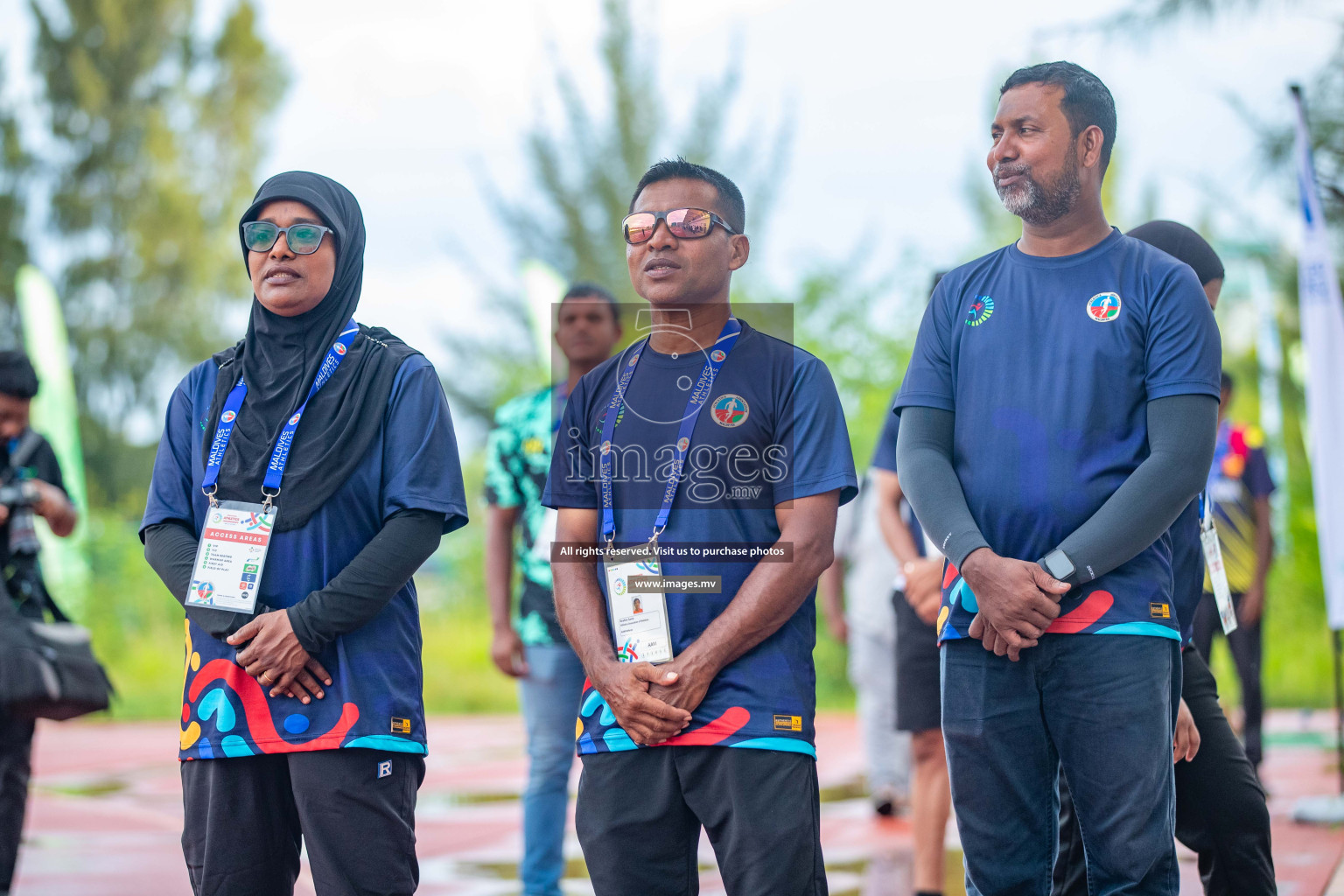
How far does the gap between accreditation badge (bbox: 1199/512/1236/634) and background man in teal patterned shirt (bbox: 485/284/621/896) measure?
198cm

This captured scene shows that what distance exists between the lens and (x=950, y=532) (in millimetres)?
2807

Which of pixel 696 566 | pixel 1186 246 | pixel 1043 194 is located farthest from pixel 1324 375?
pixel 696 566

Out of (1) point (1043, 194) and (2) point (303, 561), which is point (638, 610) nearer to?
(2) point (303, 561)

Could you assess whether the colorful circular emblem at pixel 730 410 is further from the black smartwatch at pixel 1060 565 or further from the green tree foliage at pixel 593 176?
the green tree foliage at pixel 593 176

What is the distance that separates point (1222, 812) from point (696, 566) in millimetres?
1507

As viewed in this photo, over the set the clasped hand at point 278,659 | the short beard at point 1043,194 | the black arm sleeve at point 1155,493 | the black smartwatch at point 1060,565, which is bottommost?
the clasped hand at point 278,659

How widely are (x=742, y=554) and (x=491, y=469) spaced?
2174 mm

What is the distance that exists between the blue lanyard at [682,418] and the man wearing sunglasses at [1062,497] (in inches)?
18.5

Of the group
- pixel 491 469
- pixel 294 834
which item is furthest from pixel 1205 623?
pixel 294 834

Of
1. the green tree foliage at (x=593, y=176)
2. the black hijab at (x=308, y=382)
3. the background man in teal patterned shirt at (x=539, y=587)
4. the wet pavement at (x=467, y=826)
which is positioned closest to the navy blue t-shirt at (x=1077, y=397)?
the black hijab at (x=308, y=382)

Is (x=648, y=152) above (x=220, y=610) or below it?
above

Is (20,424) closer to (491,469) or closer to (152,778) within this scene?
(491,469)

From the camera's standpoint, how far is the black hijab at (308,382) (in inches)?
115

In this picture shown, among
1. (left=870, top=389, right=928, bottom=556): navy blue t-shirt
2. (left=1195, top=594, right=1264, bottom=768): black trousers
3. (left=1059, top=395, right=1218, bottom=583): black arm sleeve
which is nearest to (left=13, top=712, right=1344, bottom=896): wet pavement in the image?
(left=1195, top=594, right=1264, bottom=768): black trousers
